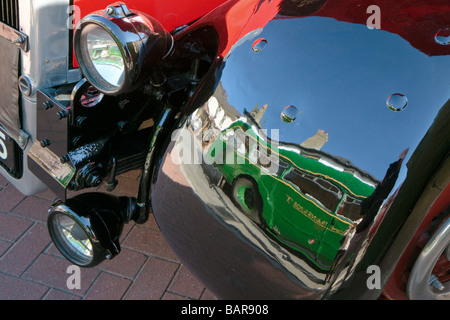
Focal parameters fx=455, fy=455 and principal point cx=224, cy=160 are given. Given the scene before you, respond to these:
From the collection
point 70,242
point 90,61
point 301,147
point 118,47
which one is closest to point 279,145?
point 301,147

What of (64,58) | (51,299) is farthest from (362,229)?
(51,299)

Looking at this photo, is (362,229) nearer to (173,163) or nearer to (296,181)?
(296,181)

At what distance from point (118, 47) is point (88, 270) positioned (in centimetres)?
125

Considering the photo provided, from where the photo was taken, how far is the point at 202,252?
1462 mm

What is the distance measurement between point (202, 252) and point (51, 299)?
40.2 inches

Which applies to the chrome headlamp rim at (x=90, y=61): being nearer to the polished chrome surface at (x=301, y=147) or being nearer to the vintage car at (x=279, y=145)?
the vintage car at (x=279, y=145)

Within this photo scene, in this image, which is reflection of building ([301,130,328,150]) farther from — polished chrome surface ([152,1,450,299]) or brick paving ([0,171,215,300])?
brick paving ([0,171,215,300])

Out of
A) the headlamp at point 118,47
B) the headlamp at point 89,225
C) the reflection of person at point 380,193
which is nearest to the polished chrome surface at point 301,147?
the reflection of person at point 380,193

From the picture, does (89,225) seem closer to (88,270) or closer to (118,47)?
(118,47)

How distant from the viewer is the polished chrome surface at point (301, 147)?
46.2 inches

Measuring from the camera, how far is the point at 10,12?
6.16ft

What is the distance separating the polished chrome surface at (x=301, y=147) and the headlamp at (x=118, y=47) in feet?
0.79

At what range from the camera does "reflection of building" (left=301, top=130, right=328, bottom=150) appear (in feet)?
3.94

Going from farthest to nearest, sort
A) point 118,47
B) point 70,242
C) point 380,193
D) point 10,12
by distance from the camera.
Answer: point 10,12
point 70,242
point 118,47
point 380,193
